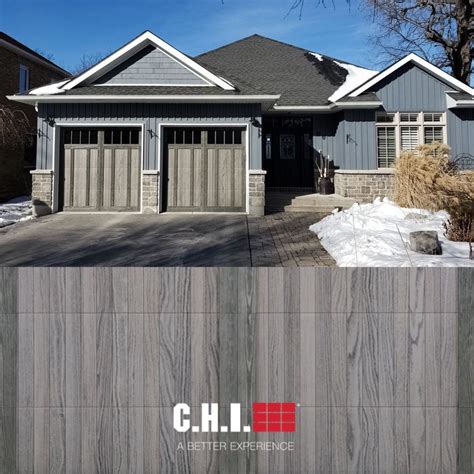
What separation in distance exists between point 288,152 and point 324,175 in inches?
87.3

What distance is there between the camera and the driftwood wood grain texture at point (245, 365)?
10.3ft

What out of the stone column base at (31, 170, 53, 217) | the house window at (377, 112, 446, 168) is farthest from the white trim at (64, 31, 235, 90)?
the house window at (377, 112, 446, 168)

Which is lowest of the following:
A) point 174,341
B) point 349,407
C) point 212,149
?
point 349,407

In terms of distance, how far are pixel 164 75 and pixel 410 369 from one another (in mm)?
11826

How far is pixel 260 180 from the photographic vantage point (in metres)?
12.3

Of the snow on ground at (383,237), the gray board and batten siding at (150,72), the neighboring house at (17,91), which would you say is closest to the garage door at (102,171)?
the gray board and batten siding at (150,72)

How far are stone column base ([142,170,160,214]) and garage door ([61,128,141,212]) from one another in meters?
0.31

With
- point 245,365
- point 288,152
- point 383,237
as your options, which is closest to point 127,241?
point 383,237

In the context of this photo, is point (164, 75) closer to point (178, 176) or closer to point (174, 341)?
point (178, 176)

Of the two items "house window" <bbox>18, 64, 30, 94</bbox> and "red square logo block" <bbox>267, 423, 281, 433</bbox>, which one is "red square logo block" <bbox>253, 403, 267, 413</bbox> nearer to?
"red square logo block" <bbox>267, 423, 281, 433</bbox>

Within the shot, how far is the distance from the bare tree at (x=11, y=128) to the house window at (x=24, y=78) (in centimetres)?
179

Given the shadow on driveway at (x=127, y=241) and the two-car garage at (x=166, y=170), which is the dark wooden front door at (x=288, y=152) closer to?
the two-car garage at (x=166, y=170)

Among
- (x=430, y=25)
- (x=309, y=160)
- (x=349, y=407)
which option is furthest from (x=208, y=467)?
(x=430, y=25)

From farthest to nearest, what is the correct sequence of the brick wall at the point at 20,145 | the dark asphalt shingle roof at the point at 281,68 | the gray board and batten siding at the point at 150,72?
the brick wall at the point at 20,145 < the dark asphalt shingle roof at the point at 281,68 < the gray board and batten siding at the point at 150,72
